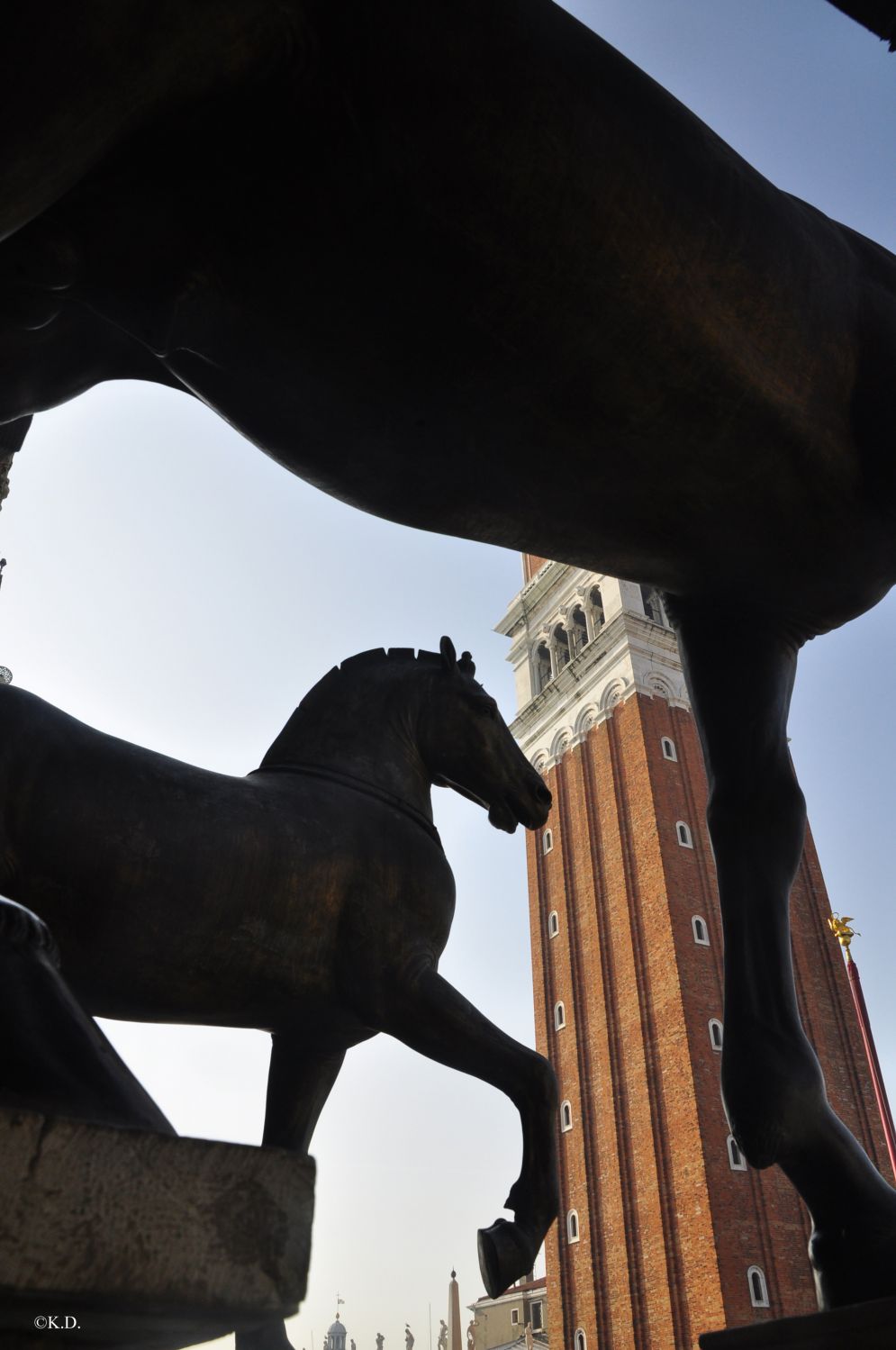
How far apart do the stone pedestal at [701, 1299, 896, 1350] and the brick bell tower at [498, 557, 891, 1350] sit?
732 inches

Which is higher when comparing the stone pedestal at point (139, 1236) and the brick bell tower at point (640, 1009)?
the brick bell tower at point (640, 1009)

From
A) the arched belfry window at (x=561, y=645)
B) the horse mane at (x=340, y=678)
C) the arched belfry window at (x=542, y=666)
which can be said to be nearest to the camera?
the horse mane at (x=340, y=678)

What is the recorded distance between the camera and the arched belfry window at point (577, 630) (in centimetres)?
3170

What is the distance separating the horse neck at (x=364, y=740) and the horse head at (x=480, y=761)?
46mm

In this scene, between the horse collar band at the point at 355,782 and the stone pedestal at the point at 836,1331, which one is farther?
the horse collar band at the point at 355,782

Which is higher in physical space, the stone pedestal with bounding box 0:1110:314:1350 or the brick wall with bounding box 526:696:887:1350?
the brick wall with bounding box 526:696:887:1350

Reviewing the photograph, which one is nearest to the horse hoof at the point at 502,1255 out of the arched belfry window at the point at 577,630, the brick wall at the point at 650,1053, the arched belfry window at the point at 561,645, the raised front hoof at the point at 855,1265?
the raised front hoof at the point at 855,1265

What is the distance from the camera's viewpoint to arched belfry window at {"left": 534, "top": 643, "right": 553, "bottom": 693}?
32844 millimetres

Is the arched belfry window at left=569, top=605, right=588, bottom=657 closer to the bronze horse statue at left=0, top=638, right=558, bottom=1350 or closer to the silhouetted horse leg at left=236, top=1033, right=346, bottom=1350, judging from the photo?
the bronze horse statue at left=0, top=638, right=558, bottom=1350

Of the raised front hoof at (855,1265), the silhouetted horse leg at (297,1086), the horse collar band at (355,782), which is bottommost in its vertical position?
the raised front hoof at (855,1265)

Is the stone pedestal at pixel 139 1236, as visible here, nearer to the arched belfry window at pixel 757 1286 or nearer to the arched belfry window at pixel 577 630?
the arched belfry window at pixel 757 1286

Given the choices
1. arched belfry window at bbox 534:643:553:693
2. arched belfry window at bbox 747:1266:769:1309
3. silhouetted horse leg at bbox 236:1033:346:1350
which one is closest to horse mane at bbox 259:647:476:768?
silhouetted horse leg at bbox 236:1033:346:1350

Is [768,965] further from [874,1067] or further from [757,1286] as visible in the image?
[757,1286]

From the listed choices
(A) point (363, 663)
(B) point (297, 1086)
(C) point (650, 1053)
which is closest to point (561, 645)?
(C) point (650, 1053)
